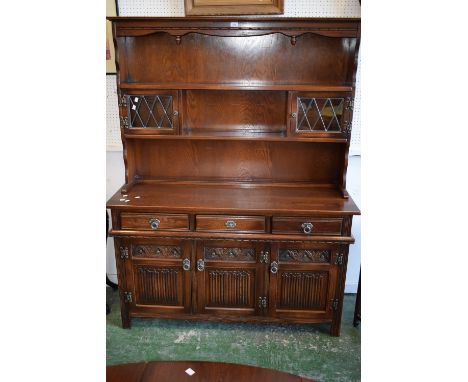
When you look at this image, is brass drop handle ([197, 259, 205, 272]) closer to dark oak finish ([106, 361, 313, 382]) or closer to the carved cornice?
dark oak finish ([106, 361, 313, 382])

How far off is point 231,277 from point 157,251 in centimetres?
54

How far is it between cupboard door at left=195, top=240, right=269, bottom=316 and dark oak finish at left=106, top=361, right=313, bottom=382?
95 centimetres

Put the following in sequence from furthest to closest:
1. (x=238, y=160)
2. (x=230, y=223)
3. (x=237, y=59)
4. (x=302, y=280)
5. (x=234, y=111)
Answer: (x=238, y=160), (x=234, y=111), (x=237, y=59), (x=302, y=280), (x=230, y=223)

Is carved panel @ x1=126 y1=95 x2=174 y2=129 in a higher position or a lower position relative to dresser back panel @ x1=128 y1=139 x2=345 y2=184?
→ higher

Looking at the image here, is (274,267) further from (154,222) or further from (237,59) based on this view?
(237,59)

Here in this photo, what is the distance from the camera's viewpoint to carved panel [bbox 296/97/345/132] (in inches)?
93.0

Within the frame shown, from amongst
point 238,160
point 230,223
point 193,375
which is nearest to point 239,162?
point 238,160

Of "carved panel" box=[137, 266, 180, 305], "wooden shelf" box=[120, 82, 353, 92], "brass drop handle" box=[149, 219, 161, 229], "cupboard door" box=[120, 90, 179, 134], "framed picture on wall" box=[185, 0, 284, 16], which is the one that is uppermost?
"framed picture on wall" box=[185, 0, 284, 16]

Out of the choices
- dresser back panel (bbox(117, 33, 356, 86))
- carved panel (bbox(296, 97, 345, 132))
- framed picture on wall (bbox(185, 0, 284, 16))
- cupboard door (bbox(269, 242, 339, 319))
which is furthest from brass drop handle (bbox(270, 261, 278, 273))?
framed picture on wall (bbox(185, 0, 284, 16))

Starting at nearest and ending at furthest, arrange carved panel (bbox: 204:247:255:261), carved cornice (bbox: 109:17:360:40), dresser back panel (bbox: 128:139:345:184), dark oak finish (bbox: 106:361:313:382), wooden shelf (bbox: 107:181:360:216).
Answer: dark oak finish (bbox: 106:361:313:382)
carved cornice (bbox: 109:17:360:40)
wooden shelf (bbox: 107:181:360:216)
carved panel (bbox: 204:247:255:261)
dresser back panel (bbox: 128:139:345:184)

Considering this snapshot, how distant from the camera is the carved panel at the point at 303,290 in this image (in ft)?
7.84

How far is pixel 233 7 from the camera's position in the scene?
2.39 metres
